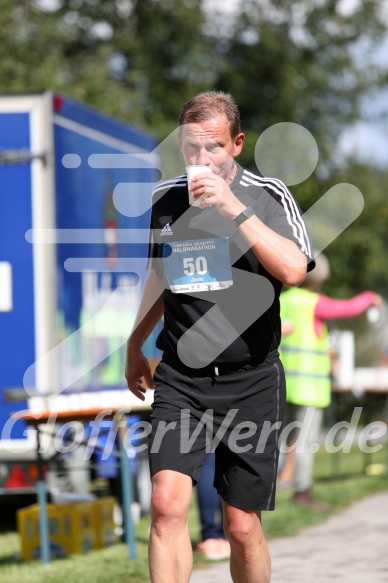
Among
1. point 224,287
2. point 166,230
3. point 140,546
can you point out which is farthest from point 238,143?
point 140,546

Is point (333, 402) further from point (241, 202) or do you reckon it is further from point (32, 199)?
point (241, 202)

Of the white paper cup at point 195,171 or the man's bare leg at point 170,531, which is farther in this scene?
the man's bare leg at point 170,531

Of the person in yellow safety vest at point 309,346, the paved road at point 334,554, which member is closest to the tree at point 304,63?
the person in yellow safety vest at point 309,346

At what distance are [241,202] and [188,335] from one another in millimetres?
561

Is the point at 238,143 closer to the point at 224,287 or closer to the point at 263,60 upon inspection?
the point at 224,287

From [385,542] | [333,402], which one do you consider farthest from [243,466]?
[333,402]

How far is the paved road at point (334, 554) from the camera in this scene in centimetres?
641

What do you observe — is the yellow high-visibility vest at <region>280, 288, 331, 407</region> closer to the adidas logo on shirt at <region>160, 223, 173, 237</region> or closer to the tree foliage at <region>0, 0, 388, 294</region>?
the adidas logo on shirt at <region>160, 223, 173, 237</region>

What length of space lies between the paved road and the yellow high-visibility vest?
1025 millimetres

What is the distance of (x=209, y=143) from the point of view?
4375 millimetres

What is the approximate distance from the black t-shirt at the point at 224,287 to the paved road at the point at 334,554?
2093 millimetres

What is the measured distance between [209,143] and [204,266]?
46cm

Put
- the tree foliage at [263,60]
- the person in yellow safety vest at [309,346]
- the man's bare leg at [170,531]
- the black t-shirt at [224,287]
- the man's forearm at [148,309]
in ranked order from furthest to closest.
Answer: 1. the tree foliage at [263,60]
2. the person in yellow safety vest at [309,346]
3. the man's forearm at [148,309]
4. the black t-shirt at [224,287]
5. the man's bare leg at [170,531]

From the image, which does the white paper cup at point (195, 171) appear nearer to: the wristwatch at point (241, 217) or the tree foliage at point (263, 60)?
the wristwatch at point (241, 217)
